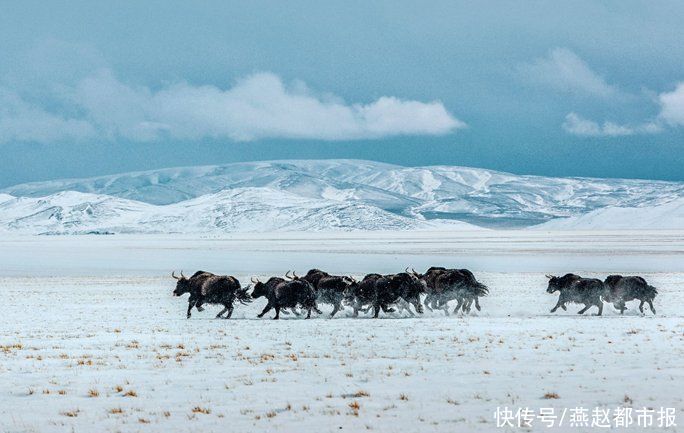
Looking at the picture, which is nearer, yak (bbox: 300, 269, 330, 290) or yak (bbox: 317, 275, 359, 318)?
yak (bbox: 317, 275, 359, 318)

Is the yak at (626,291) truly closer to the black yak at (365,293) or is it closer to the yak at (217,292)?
the black yak at (365,293)

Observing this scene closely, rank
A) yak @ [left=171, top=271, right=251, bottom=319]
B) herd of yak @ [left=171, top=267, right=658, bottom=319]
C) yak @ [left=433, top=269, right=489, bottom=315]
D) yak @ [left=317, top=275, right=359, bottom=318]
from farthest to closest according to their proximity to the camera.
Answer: yak @ [left=433, top=269, right=489, bottom=315], yak @ [left=317, top=275, right=359, bottom=318], yak @ [left=171, top=271, right=251, bottom=319], herd of yak @ [left=171, top=267, right=658, bottom=319]

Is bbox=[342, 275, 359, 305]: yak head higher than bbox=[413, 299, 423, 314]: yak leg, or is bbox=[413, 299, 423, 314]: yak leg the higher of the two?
bbox=[342, 275, 359, 305]: yak head

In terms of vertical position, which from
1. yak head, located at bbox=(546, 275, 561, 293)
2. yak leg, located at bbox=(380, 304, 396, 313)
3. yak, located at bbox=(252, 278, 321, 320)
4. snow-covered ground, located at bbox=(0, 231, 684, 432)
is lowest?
snow-covered ground, located at bbox=(0, 231, 684, 432)

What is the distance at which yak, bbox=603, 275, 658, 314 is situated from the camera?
23.5 metres

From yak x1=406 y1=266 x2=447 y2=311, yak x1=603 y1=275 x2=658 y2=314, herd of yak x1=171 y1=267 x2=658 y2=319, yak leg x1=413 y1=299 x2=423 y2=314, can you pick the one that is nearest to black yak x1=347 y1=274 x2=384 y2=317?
herd of yak x1=171 y1=267 x2=658 y2=319

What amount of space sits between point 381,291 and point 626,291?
7.14 m

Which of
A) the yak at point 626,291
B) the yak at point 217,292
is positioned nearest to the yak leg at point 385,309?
the yak at point 217,292

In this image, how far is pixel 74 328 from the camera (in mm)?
20125

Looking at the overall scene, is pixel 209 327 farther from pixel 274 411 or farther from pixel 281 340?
pixel 274 411

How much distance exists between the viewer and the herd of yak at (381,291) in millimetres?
22797

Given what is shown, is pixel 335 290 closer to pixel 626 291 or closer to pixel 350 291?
pixel 350 291

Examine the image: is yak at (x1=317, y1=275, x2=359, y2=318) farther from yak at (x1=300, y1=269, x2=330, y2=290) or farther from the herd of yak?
yak at (x1=300, y1=269, x2=330, y2=290)

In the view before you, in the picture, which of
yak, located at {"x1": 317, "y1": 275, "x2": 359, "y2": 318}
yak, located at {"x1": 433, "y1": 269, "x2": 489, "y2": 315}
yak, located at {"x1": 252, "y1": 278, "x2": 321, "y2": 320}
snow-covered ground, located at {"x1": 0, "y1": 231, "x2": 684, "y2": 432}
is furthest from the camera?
yak, located at {"x1": 433, "y1": 269, "x2": 489, "y2": 315}
